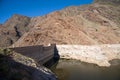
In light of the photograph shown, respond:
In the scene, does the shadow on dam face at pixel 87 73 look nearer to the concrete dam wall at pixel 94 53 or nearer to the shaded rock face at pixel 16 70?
the concrete dam wall at pixel 94 53

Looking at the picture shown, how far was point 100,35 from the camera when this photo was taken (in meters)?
48.2

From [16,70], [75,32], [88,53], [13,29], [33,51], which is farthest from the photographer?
[13,29]

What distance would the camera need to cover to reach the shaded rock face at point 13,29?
80.0 meters

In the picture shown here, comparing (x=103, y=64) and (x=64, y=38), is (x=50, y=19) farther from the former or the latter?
(x=103, y=64)

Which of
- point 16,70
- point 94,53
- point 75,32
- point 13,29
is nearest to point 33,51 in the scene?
point 94,53

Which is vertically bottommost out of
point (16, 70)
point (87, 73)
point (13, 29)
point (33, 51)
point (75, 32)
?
point (87, 73)

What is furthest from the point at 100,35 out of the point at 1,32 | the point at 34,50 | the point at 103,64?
the point at 1,32

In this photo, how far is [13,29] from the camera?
3654 inches

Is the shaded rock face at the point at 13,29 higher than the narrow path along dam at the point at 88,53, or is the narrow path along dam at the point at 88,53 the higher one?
the shaded rock face at the point at 13,29

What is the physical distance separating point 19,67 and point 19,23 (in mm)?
→ 92745

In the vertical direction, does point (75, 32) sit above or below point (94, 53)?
above

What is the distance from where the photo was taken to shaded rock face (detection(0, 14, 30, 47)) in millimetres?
80006

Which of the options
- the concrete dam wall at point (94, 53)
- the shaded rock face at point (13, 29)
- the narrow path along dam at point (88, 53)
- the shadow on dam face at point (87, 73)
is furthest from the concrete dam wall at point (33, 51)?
the shaded rock face at point (13, 29)

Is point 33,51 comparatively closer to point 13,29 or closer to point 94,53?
point 94,53
